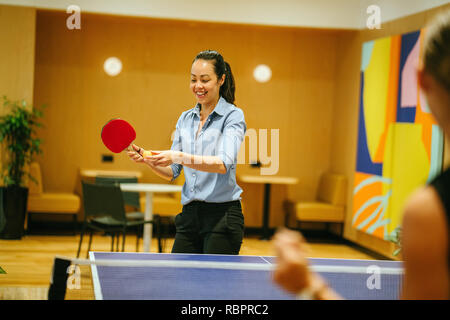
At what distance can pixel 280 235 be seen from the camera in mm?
884

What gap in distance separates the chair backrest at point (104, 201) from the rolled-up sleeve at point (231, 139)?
8.43ft

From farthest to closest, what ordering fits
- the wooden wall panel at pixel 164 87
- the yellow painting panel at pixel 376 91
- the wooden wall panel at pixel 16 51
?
the wooden wall panel at pixel 164 87, the wooden wall panel at pixel 16 51, the yellow painting panel at pixel 376 91

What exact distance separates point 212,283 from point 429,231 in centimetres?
109

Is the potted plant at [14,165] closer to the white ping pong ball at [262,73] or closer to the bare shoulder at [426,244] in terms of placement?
the white ping pong ball at [262,73]

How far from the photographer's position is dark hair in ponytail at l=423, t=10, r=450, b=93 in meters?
0.79

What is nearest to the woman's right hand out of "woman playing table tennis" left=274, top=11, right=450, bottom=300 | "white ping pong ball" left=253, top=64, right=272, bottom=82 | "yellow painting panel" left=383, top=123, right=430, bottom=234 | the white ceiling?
"woman playing table tennis" left=274, top=11, right=450, bottom=300

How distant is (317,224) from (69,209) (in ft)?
11.2

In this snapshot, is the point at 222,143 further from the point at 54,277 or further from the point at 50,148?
the point at 50,148

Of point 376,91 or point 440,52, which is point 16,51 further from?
point 440,52

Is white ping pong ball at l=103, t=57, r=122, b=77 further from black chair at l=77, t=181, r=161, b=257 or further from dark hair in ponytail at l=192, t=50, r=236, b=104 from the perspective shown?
dark hair in ponytail at l=192, t=50, r=236, b=104

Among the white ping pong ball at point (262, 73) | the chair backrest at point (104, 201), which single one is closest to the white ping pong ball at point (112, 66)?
the white ping pong ball at point (262, 73)

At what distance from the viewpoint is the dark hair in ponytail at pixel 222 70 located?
7.92 feet

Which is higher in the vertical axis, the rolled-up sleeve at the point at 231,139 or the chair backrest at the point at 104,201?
the rolled-up sleeve at the point at 231,139
